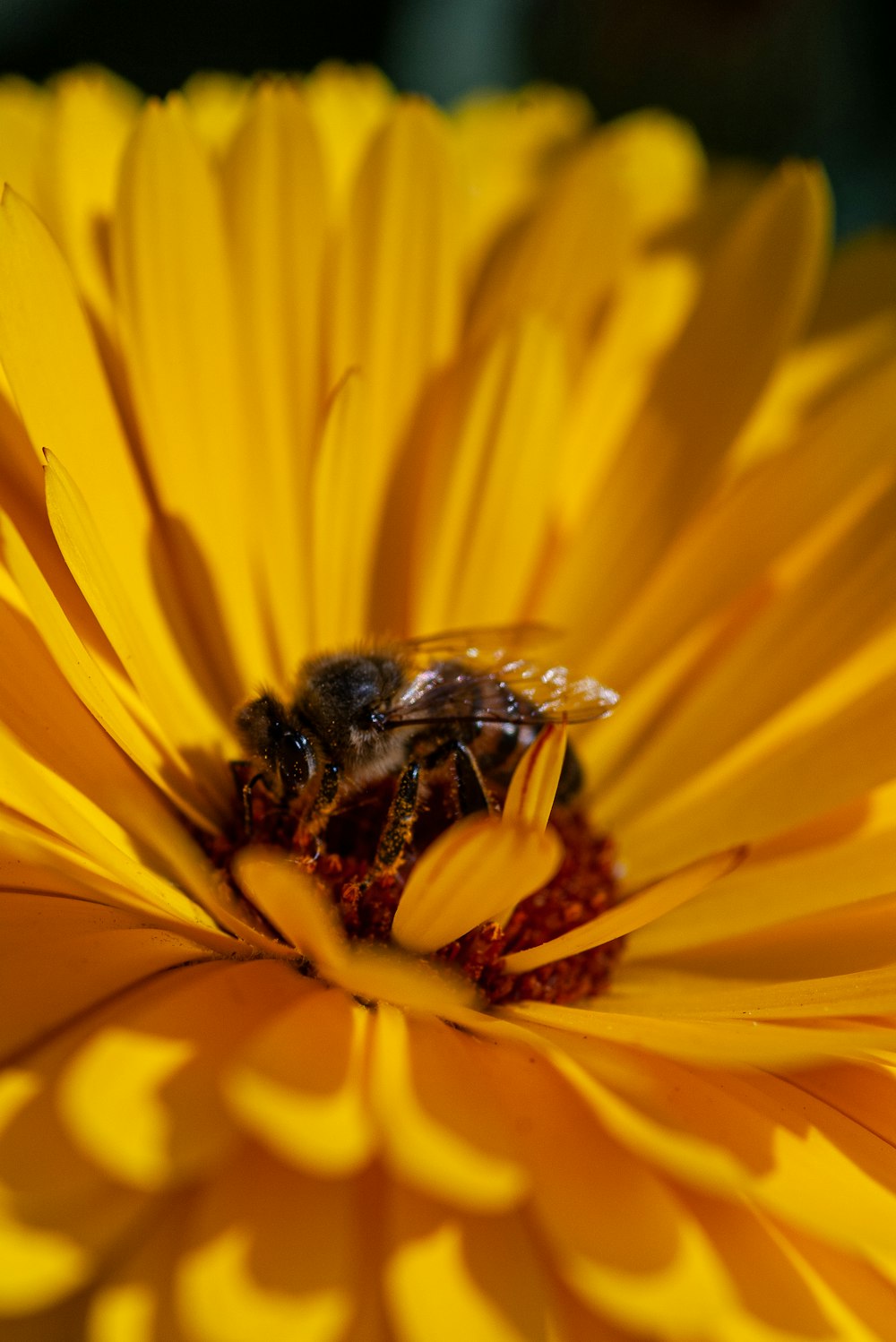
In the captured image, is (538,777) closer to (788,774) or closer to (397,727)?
(397,727)

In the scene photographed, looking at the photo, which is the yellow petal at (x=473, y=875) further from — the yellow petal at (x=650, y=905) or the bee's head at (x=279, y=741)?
the bee's head at (x=279, y=741)

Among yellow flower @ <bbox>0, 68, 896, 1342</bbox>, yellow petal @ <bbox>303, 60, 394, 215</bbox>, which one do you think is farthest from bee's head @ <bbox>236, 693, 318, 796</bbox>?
yellow petal @ <bbox>303, 60, 394, 215</bbox>

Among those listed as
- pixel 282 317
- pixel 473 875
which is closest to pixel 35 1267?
pixel 473 875

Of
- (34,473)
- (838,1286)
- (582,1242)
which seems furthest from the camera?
(34,473)

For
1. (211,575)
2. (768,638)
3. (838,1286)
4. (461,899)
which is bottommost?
(838,1286)

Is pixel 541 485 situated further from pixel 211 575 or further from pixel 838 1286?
pixel 838 1286

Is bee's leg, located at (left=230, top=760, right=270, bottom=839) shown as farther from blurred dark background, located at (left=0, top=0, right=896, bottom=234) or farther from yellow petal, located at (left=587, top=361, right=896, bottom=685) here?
blurred dark background, located at (left=0, top=0, right=896, bottom=234)

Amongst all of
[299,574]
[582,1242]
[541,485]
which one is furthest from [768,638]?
[582,1242]

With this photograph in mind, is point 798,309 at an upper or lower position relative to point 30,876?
upper
